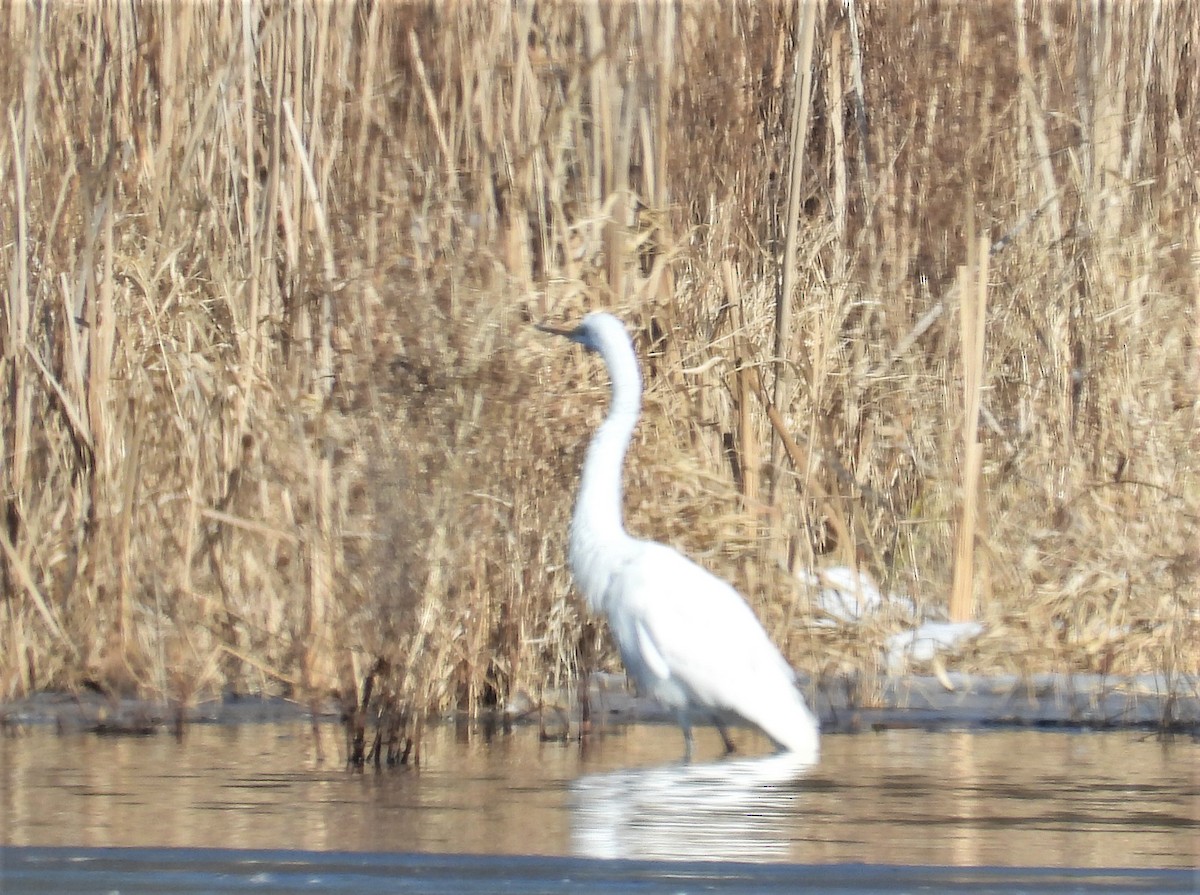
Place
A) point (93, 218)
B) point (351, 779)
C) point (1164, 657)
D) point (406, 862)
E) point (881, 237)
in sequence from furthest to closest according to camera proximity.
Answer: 1. point (881, 237)
2. point (93, 218)
3. point (1164, 657)
4. point (351, 779)
5. point (406, 862)

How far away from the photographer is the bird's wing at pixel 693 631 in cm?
533

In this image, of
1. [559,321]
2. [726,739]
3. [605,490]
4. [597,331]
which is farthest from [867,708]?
[559,321]

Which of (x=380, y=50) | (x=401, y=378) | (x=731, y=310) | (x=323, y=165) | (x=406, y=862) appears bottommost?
(x=406, y=862)

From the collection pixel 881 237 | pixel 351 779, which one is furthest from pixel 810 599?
pixel 351 779

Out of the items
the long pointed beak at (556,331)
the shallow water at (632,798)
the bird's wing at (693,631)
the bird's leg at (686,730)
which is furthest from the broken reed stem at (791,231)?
the shallow water at (632,798)

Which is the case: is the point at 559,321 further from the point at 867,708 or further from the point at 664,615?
the point at 867,708

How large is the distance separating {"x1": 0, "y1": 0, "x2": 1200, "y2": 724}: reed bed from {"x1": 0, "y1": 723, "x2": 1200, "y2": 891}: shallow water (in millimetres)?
379

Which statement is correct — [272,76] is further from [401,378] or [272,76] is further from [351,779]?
[351,779]

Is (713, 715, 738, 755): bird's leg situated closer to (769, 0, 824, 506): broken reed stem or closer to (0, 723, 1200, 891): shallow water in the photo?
(0, 723, 1200, 891): shallow water

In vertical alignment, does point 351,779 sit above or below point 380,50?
below

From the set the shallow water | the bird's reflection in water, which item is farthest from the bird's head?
the bird's reflection in water

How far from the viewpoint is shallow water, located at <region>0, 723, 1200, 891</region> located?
3.64 m

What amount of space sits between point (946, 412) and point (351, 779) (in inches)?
130

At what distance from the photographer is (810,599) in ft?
21.5
